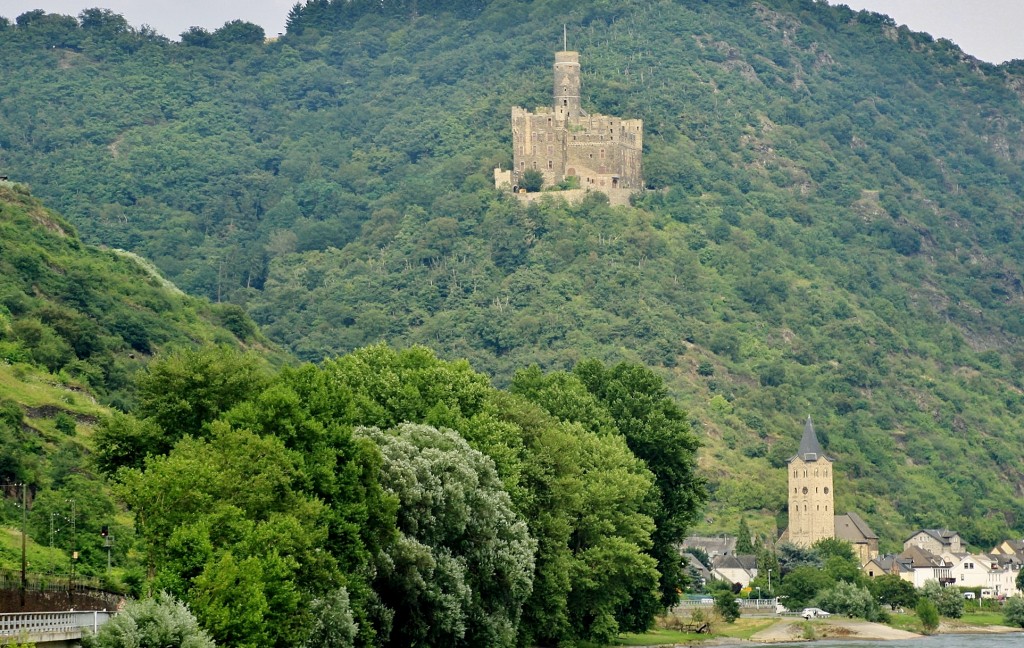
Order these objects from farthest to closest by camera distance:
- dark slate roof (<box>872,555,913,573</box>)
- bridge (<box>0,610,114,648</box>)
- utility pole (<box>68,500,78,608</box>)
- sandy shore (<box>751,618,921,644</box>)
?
dark slate roof (<box>872,555,913,573</box>) < sandy shore (<box>751,618,921,644</box>) < utility pole (<box>68,500,78,608</box>) < bridge (<box>0,610,114,648</box>)

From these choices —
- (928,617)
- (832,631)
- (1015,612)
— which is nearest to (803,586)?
(928,617)

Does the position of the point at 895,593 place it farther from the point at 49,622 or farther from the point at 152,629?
the point at 49,622

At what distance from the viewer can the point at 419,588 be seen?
249 feet

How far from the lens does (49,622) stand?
183 ft

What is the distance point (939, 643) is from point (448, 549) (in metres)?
57.1

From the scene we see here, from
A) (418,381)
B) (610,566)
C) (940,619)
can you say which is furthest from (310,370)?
(940,619)

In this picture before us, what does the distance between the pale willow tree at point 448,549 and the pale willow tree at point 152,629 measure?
16202 millimetres

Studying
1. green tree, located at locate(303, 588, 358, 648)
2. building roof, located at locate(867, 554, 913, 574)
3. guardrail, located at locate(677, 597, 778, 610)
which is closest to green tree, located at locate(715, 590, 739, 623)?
guardrail, located at locate(677, 597, 778, 610)

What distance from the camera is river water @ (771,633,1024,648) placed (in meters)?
124

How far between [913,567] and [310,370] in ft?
412

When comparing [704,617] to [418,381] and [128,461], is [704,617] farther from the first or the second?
[128,461]

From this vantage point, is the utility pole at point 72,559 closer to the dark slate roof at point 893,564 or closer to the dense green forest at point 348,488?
the dense green forest at point 348,488

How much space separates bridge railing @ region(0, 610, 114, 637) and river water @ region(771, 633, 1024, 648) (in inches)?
2699

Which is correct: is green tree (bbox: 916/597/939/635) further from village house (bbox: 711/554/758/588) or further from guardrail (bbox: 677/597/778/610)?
village house (bbox: 711/554/758/588)
